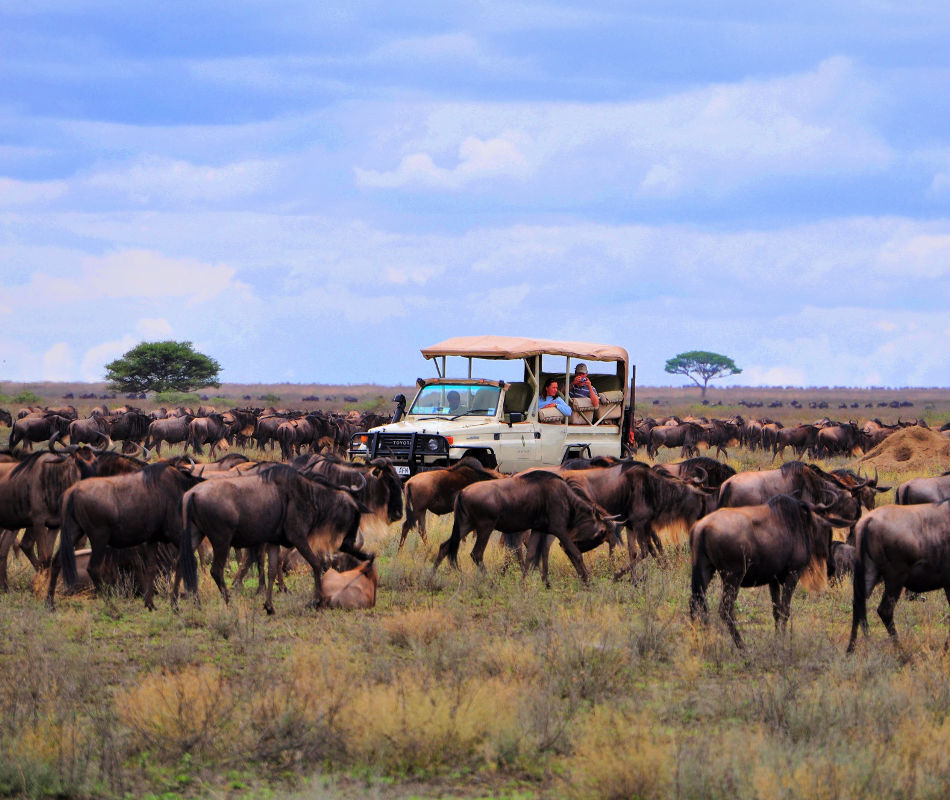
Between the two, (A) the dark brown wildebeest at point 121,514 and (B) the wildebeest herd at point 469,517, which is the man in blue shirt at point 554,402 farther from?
(A) the dark brown wildebeest at point 121,514

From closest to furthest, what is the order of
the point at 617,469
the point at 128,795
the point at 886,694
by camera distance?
the point at 128,795 < the point at 886,694 < the point at 617,469

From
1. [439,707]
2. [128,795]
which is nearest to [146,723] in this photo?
[128,795]

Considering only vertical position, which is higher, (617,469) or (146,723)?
(617,469)

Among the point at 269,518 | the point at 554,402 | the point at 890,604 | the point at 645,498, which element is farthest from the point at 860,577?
the point at 554,402

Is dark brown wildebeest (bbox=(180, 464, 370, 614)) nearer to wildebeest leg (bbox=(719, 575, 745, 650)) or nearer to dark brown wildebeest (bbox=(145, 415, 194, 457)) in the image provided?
wildebeest leg (bbox=(719, 575, 745, 650))

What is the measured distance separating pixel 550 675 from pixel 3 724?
3.51 meters

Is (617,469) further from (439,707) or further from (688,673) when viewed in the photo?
(439,707)

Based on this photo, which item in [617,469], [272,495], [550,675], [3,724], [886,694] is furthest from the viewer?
[617,469]

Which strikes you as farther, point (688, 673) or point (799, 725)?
point (688, 673)

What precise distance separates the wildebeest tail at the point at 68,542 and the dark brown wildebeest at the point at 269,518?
3.15 feet

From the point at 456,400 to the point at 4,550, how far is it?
794 cm

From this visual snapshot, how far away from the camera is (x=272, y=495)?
10445 millimetres

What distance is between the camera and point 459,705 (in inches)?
265

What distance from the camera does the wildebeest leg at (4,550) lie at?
11.4 metres
